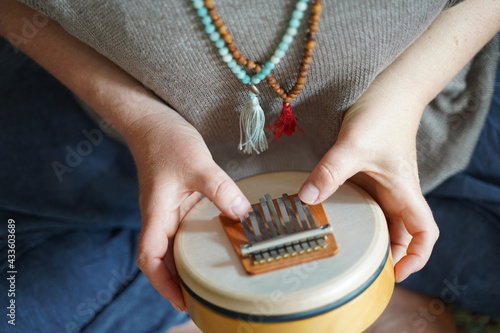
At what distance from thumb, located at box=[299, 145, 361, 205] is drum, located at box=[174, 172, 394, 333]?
0.13ft

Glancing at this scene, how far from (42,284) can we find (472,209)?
2.41 ft

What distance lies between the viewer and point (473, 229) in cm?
92

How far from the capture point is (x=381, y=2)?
0.61 metres

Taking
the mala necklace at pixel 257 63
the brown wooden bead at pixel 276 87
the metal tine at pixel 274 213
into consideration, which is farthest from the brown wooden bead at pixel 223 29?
the metal tine at pixel 274 213

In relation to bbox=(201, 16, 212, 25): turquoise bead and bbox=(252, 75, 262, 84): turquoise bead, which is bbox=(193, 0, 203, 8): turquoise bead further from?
bbox=(252, 75, 262, 84): turquoise bead

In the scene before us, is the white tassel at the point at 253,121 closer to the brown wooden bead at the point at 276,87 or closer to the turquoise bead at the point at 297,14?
the brown wooden bead at the point at 276,87

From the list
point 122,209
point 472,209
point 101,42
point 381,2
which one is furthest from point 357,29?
point 122,209

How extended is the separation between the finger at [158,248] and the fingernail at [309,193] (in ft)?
0.56

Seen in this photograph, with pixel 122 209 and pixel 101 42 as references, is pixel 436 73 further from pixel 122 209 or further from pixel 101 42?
pixel 122 209

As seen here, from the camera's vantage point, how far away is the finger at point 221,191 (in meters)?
0.65

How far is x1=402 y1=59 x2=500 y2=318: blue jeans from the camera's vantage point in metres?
0.91

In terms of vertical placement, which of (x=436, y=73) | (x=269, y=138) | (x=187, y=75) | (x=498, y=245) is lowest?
(x=498, y=245)

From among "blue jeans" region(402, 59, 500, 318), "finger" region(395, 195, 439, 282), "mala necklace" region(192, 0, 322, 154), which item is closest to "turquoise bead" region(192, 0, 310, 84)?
"mala necklace" region(192, 0, 322, 154)

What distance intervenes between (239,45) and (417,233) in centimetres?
33
